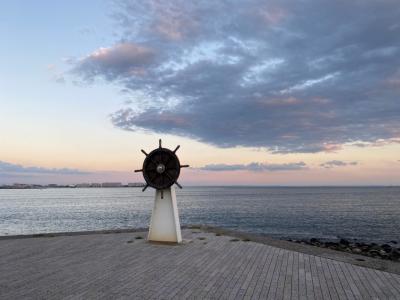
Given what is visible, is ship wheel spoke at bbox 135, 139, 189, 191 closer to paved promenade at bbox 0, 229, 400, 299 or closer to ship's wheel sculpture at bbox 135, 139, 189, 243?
ship's wheel sculpture at bbox 135, 139, 189, 243

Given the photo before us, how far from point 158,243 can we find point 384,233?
39.7 metres

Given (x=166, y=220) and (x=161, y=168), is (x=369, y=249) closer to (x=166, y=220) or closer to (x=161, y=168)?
(x=166, y=220)

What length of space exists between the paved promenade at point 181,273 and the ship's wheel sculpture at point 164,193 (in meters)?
0.92

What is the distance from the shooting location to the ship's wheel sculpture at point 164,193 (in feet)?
61.9

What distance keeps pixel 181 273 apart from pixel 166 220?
249 inches

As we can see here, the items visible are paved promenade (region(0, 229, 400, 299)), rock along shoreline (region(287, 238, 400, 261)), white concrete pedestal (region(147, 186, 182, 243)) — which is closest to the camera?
paved promenade (region(0, 229, 400, 299))

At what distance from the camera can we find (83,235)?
881 inches

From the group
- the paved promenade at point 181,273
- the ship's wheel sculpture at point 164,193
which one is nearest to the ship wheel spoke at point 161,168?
the ship's wheel sculpture at point 164,193

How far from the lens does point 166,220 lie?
1903cm

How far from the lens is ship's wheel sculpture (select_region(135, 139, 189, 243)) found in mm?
18859

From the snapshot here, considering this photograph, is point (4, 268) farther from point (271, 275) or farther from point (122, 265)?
point (271, 275)

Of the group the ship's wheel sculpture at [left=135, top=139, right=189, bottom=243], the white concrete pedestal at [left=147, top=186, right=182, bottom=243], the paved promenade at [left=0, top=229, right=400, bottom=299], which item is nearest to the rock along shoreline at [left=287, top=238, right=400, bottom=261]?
the paved promenade at [left=0, top=229, right=400, bottom=299]

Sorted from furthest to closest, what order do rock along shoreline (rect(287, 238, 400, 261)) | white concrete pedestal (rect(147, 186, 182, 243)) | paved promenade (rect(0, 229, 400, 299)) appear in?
rock along shoreline (rect(287, 238, 400, 261)) < white concrete pedestal (rect(147, 186, 182, 243)) < paved promenade (rect(0, 229, 400, 299))

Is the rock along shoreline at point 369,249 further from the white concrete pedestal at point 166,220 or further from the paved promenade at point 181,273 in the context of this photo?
the white concrete pedestal at point 166,220
